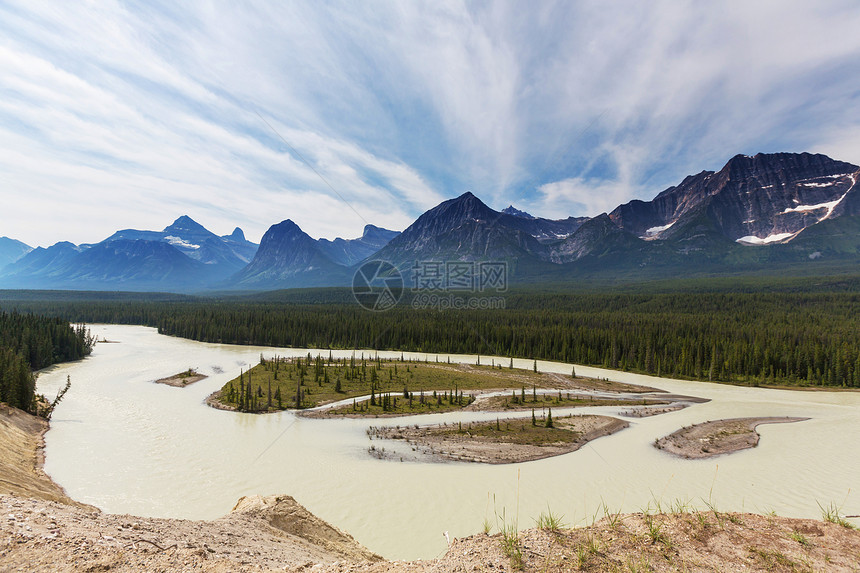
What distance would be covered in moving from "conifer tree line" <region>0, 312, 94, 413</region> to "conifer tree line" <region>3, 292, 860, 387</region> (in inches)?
1685

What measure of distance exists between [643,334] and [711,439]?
6541 cm

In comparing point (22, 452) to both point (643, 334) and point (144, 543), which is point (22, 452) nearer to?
point (144, 543)

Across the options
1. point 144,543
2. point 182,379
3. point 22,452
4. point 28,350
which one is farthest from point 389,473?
point 28,350

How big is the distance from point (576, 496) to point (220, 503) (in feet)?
80.3

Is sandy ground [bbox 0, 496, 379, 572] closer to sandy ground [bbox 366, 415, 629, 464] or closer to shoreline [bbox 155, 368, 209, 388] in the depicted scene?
sandy ground [bbox 366, 415, 629, 464]

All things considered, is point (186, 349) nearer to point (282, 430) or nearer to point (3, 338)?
point (3, 338)

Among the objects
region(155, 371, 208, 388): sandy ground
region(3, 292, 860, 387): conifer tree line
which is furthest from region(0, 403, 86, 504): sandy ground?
region(3, 292, 860, 387): conifer tree line

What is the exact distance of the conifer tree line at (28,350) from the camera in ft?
128

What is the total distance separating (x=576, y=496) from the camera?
25594mm

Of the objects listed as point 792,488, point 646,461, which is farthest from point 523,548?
point 792,488

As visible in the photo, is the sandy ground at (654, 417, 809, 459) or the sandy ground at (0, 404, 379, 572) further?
the sandy ground at (654, 417, 809, 459)

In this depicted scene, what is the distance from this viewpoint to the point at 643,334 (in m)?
97.9

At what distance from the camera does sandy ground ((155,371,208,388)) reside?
60.6m

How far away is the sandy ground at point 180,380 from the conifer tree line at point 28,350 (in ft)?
52.5
